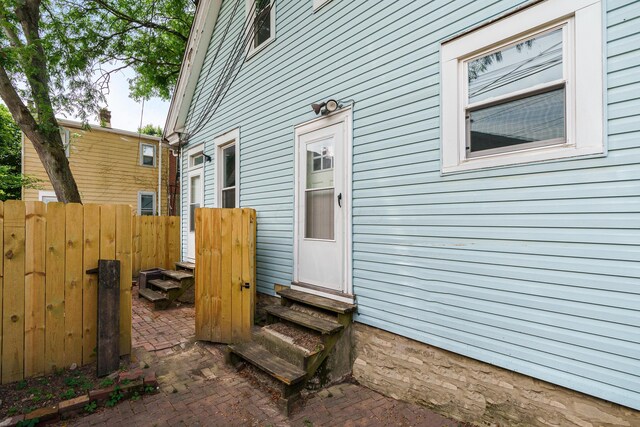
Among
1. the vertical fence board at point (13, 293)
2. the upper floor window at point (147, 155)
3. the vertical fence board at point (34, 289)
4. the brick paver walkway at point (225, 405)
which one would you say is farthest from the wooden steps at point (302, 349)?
the upper floor window at point (147, 155)

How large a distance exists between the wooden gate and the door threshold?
0.64 metres

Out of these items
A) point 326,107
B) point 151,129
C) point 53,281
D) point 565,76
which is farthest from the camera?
point 151,129

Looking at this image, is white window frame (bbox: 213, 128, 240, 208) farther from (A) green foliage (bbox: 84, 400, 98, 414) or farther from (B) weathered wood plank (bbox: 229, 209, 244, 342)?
(A) green foliage (bbox: 84, 400, 98, 414)

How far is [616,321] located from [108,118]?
17.6m

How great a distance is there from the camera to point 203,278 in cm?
447

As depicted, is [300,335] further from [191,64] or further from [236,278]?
[191,64]

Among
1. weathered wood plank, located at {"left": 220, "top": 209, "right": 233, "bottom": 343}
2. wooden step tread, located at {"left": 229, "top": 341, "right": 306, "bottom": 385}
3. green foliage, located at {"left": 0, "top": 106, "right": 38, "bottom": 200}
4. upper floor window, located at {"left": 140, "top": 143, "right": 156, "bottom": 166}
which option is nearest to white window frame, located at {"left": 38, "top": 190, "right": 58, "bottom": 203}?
green foliage, located at {"left": 0, "top": 106, "right": 38, "bottom": 200}

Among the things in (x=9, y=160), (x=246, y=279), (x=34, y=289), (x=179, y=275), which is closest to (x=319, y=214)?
(x=246, y=279)

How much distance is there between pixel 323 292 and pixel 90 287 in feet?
8.63

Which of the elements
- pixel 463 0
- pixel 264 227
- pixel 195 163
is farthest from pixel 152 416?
pixel 195 163

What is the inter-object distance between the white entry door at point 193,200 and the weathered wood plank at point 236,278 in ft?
10.8

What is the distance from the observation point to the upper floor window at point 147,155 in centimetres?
1448

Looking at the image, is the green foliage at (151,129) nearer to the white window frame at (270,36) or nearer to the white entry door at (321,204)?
the white window frame at (270,36)

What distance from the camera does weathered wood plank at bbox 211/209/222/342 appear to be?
172 inches
